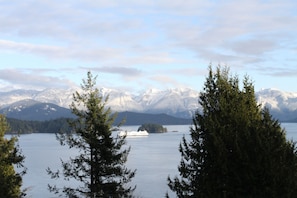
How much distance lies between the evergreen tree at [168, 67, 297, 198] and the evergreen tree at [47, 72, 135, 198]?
775 cm

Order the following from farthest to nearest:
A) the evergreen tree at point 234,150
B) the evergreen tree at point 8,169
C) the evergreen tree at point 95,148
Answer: the evergreen tree at point 8,169 → the evergreen tree at point 95,148 → the evergreen tree at point 234,150

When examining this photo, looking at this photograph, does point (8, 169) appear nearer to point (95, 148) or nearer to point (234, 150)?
point (95, 148)

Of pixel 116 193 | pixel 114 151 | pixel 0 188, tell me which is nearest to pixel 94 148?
pixel 114 151

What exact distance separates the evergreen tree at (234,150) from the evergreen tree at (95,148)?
775 centimetres

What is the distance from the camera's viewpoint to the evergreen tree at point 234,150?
17281 mm

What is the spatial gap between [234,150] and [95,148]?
1102 cm

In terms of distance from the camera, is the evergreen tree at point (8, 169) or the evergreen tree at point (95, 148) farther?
the evergreen tree at point (8, 169)

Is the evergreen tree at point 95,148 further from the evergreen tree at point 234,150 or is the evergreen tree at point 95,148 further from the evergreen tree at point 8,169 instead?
the evergreen tree at point 234,150

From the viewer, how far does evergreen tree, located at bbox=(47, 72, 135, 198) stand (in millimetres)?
26641

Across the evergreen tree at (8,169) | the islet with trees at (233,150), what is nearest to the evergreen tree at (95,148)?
the evergreen tree at (8,169)

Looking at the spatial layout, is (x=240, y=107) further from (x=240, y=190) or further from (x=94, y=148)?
(x=94, y=148)

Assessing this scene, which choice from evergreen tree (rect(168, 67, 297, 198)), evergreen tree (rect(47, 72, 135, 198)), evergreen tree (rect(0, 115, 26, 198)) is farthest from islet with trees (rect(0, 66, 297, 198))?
evergreen tree (rect(0, 115, 26, 198))

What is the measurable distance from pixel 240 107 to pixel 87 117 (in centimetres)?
1142

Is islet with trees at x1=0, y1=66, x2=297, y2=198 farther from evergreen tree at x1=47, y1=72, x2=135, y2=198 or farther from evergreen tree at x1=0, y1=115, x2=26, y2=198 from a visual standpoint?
evergreen tree at x1=0, y1=115, x2=26, y2=198
